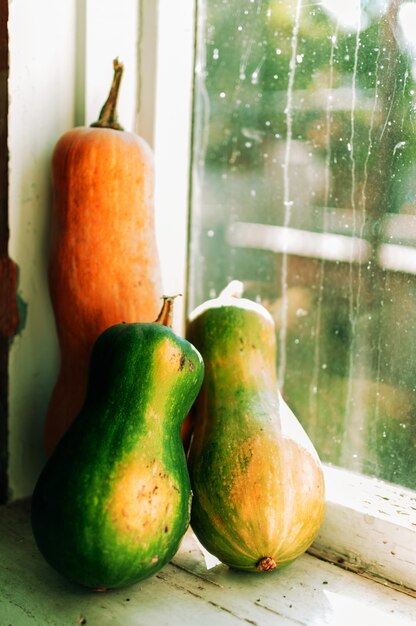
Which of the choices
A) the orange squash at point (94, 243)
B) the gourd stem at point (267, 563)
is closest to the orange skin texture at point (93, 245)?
the orange squash at point (94, 243)

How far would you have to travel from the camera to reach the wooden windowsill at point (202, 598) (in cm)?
84

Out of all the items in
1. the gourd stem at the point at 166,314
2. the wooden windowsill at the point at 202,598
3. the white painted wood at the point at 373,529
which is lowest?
the wooden windowsill at the point at 202,598

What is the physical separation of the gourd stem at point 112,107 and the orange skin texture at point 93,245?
33mm

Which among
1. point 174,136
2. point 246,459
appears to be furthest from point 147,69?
point 246,459

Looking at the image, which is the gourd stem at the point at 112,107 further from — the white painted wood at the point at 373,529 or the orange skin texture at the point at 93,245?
the white painted wood at the point at 373,529

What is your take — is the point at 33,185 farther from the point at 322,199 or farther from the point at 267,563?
the point at 267,563

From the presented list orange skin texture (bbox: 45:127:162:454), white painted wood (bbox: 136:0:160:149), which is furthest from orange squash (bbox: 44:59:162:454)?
white painted wood (bbox: 136:0:160:149)

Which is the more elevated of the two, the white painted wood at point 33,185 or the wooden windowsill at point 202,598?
the white painted wood at point 33,185

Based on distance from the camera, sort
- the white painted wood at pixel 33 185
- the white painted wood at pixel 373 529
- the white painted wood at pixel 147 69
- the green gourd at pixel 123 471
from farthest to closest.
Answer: the white painted wood at pixel 147 69
the white painted wood at pixel 33 185
the white painted wood at pixel 373 529
the green gourd at pixel 123 471

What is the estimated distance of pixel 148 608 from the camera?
0.86 m

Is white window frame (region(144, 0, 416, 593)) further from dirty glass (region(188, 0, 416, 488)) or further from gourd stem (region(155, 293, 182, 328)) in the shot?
→ gourd stem (region(155, 293, 182, 328))

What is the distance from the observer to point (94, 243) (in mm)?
1030

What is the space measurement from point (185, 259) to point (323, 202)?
0.27 metres

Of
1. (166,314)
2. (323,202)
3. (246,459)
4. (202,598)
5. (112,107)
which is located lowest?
(202,598)
